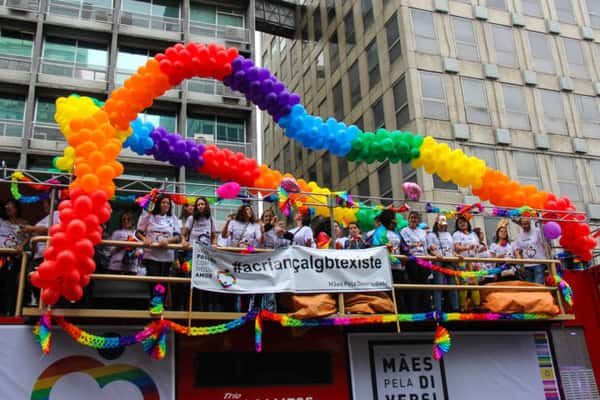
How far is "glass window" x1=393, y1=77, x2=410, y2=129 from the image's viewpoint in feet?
83.7

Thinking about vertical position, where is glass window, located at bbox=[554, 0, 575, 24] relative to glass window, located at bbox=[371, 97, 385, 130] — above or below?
above

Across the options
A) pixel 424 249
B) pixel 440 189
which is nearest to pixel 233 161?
pixel 424 249

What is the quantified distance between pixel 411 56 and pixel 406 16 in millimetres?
2024

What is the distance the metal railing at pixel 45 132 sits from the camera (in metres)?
27.2

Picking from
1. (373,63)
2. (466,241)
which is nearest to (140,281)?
(466,241)

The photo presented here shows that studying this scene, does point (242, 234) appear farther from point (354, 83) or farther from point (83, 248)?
point (354, 83)

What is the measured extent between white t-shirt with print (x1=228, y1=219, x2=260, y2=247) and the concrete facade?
49.6 feet

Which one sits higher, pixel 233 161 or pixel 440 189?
pixel 440 189

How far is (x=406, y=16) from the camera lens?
26.4m

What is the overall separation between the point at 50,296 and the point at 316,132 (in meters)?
5.34

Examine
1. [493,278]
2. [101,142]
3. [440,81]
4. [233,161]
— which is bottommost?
[493,278]

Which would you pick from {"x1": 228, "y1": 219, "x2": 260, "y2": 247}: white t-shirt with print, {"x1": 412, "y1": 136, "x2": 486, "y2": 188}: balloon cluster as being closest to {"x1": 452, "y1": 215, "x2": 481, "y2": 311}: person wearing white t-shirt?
{"x1": 412, "y1": 136, "x2": 486, "y2": 188}: balloon cluster

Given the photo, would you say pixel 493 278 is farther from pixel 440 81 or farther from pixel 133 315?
pixel 440 81

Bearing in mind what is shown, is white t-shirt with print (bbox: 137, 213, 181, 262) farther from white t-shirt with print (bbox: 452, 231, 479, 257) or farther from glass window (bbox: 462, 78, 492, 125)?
glass window (bbox: 462, 78, 492, 125)
